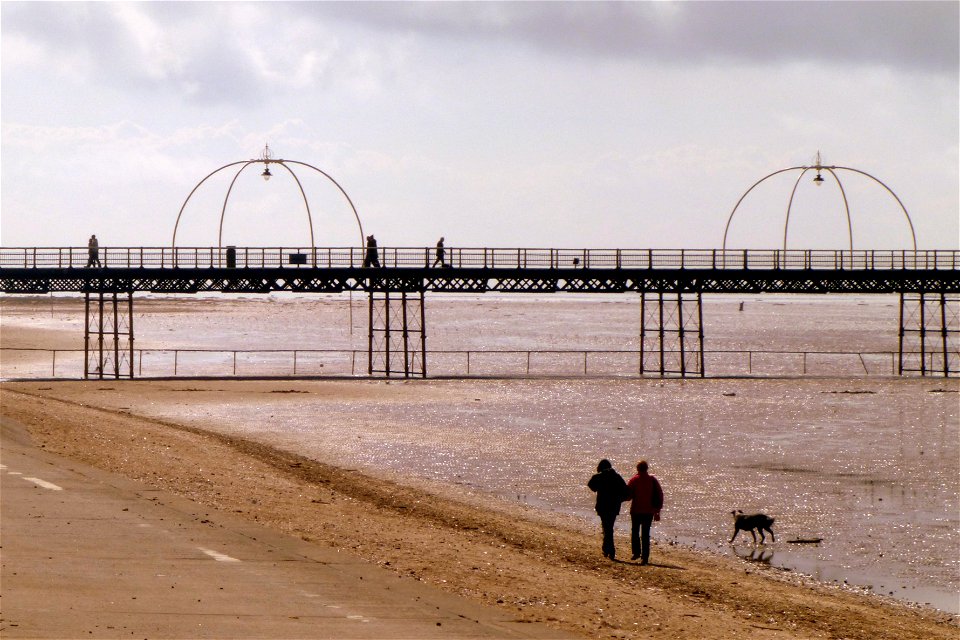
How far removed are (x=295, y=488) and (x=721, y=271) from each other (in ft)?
142

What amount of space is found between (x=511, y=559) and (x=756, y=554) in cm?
539

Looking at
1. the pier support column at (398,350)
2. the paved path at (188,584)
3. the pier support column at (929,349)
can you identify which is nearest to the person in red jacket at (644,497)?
the paved path at (188,584)

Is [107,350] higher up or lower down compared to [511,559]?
higher up

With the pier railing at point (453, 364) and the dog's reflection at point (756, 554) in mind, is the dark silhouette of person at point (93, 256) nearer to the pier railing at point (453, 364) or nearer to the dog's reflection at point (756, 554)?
the pier railing at point (453, 364)

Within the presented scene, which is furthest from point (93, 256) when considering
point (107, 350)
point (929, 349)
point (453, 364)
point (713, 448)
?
point (929, 349)

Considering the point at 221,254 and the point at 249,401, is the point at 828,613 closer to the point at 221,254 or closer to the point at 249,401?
the point at 249,401

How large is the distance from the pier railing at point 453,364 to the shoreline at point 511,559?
30.5 m

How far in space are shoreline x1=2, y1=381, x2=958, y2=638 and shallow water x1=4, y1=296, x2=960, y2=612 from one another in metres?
1.64

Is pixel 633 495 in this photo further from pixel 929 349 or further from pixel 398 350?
pixel 929 349

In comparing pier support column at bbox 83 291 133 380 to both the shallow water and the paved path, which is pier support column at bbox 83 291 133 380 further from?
the paved path

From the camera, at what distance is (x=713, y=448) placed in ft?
113

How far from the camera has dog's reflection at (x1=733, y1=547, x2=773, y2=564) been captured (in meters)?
20.1

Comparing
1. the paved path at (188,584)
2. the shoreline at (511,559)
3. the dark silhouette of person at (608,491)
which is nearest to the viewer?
the paved path at (188,584)

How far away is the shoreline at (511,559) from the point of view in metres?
15.0
